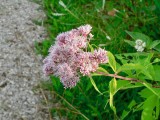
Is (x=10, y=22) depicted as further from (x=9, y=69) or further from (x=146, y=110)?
(x=146, y=110)

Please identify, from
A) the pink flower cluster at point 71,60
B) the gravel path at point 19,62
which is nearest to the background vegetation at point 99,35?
the gravel path at point 19,62

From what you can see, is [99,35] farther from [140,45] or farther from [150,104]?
[150,104]

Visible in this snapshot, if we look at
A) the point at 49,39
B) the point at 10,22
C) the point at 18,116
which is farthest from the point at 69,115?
the point at 10,22

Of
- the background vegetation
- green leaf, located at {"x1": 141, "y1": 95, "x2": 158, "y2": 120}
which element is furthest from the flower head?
green leaf, located at {"x1": 141, "y1": 95, "x2": 158, "y2": 120}

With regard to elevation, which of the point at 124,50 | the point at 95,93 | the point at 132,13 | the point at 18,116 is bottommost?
the point at 18,116

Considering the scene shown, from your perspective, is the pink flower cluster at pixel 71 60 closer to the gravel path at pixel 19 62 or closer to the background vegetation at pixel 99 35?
the background vegetation at pixel 99 35

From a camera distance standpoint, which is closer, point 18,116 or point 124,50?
point 18,116
